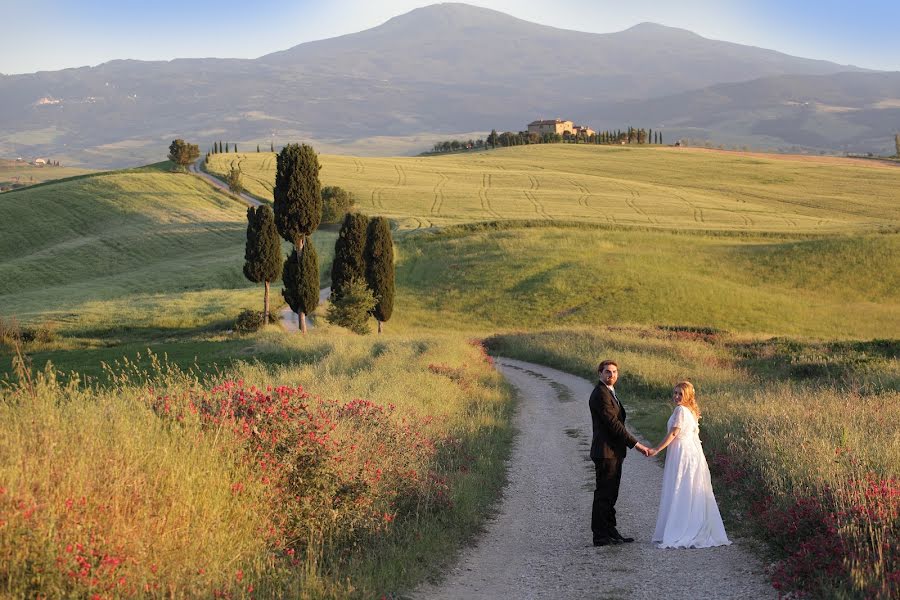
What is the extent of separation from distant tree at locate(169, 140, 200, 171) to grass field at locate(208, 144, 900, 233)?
397cm

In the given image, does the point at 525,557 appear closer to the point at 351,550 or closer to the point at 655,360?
the point at 351,550

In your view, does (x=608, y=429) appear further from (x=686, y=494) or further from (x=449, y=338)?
(x=449, y=338)

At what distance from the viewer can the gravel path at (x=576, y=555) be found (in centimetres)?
953

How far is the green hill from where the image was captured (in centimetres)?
5241

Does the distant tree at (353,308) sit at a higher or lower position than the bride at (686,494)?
lower

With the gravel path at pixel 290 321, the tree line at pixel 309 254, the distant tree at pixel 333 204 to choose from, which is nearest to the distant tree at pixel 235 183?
the distant tree at pixel 333 204

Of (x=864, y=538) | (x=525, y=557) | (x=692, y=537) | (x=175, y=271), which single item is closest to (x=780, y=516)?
(x=692, y=537)

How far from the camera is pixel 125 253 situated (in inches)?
3024

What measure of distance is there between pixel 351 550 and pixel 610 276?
56.3m

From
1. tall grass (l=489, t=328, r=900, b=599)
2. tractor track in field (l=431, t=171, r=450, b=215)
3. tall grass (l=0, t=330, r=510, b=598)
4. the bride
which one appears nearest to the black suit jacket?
the bride

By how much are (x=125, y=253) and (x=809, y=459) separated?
243 ft

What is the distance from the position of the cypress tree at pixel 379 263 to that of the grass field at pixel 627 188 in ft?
92.2

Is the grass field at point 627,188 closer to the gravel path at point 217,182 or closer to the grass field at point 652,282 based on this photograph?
the gravel path at point 217,182

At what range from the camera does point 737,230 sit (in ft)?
264
